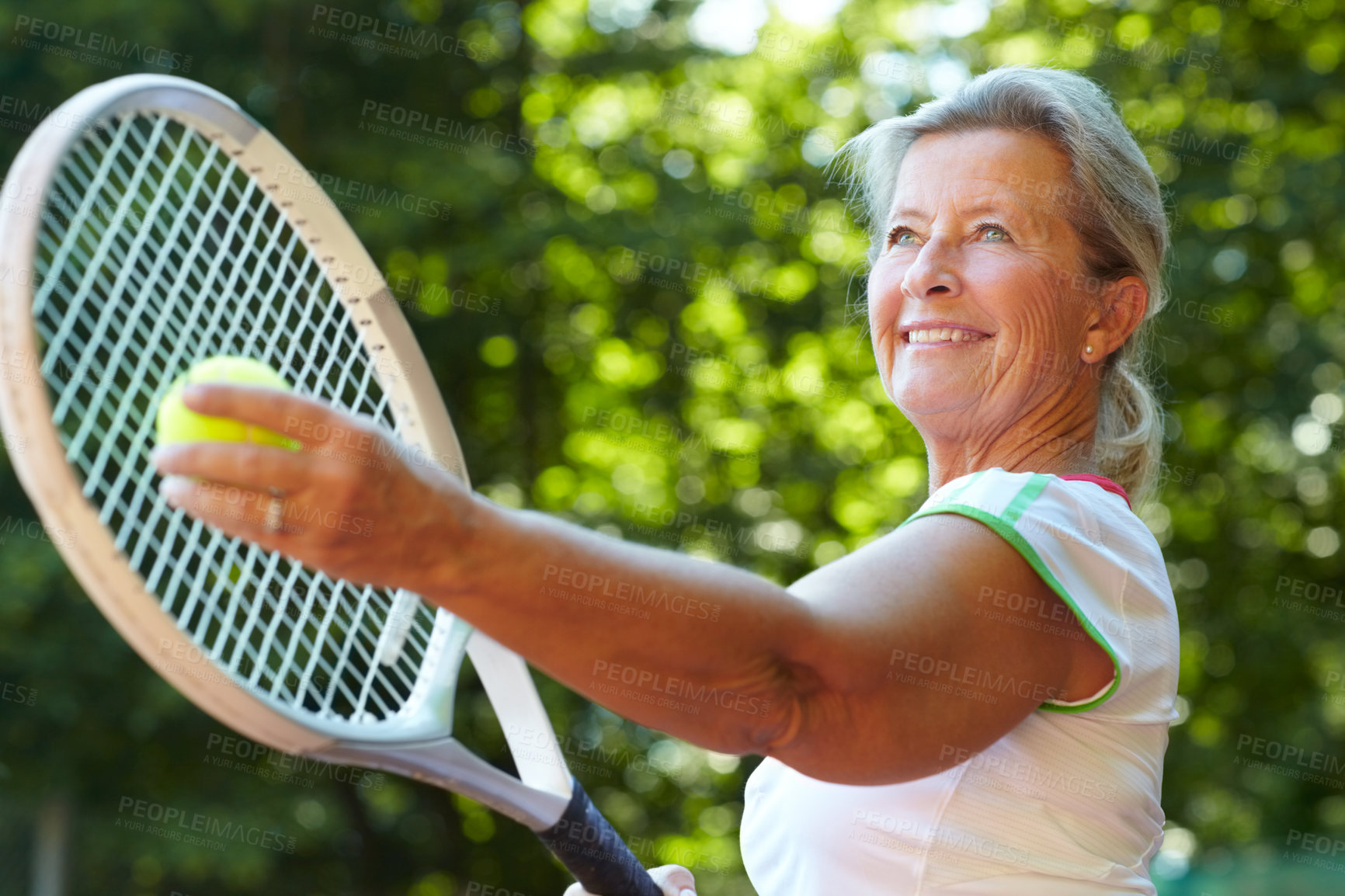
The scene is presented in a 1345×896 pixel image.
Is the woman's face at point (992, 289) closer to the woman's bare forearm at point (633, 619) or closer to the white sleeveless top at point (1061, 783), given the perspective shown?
the white sleeveless top at point (1061, 783)

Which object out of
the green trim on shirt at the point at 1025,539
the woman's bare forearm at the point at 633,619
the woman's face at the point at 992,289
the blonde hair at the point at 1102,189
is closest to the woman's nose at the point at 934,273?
the woman's face at the point at 992,289

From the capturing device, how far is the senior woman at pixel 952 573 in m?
1.04

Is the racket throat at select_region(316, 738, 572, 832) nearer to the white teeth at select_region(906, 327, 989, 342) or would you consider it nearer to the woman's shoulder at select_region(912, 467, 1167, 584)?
the woman's shoulder at select_region(912, 467, 1167, 584)

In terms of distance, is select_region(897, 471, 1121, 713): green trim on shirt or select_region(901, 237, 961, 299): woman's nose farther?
select_region(901, 237, 961, 299): woman's nose

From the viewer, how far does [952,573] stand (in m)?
1.27

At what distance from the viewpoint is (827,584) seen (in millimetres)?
1218

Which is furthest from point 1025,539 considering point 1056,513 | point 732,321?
point 732,321

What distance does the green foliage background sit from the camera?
333 inches

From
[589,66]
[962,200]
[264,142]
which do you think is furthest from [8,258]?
[589,66]

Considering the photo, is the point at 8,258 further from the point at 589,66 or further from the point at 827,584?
the point at 589,66

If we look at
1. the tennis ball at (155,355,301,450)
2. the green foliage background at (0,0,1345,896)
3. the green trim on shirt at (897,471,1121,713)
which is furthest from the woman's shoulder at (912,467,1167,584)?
the green foliage background at (0,0,1345,896)

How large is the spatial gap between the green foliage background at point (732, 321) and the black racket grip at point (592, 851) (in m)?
6.19

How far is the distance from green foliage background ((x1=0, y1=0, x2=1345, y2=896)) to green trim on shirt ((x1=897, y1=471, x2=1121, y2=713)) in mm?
6720

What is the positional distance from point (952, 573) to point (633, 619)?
36 cm
